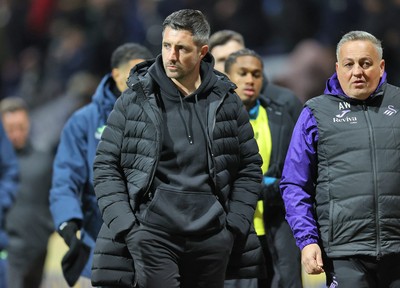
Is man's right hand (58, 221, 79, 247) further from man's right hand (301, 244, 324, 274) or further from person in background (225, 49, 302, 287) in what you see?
man's right hand (301, 244, 324, 274)

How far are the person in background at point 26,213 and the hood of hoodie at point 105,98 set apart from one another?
10.3 feet

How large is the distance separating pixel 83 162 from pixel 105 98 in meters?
0.48

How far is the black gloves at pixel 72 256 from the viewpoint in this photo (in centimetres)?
708

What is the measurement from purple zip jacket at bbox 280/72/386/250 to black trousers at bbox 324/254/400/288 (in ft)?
0.73

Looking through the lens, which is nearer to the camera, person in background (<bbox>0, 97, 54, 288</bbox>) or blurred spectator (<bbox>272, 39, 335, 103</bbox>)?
person in background (<bbox>0, 97, 54, 288</bbox>)

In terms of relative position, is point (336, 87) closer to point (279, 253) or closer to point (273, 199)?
point (273, 199)

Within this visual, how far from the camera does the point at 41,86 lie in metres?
17.4

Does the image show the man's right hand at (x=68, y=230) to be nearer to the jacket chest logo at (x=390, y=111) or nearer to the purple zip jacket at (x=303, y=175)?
the purple zip jacket at (x=303, y=175)

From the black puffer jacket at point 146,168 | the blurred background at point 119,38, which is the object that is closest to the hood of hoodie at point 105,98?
the black puffer jacket at point 146,168

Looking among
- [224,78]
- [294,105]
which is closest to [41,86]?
[294,105]

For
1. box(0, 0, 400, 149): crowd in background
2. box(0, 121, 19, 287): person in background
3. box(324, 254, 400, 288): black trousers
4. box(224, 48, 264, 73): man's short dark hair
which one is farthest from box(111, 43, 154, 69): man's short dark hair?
box(0, 0, 400, 149): crowd in background

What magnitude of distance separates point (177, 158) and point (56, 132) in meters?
9.68

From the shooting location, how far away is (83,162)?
24.2 feet

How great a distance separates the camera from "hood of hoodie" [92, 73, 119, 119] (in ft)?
24.5
